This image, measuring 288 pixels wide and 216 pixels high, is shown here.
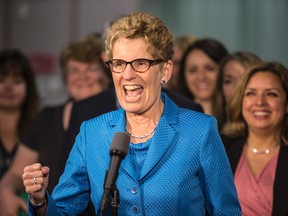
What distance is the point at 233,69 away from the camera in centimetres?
567

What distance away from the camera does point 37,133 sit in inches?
212

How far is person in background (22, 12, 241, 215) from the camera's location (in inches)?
123

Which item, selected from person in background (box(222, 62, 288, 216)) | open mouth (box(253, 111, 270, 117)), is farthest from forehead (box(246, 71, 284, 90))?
open mouth (box(253, 111, 270, 117))

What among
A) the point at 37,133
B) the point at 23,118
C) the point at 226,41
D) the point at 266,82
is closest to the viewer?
the point at 266,82

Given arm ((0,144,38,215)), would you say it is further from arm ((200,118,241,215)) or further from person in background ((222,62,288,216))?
arm ((200,118,241,215))

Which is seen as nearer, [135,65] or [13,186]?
[135,65]

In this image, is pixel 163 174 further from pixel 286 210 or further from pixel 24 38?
pixel 24 38

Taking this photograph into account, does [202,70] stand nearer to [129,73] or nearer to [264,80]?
[264,80]

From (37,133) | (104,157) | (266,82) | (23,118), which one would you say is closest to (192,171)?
(104,157)

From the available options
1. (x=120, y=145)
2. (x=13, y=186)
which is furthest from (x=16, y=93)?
(x=120, y=145)

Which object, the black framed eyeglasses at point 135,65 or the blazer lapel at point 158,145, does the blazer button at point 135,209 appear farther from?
the black framed eyeglasses at point 135,65

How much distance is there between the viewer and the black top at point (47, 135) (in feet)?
16.9

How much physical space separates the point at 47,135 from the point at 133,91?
2.22m

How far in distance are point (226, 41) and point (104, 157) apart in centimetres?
525
